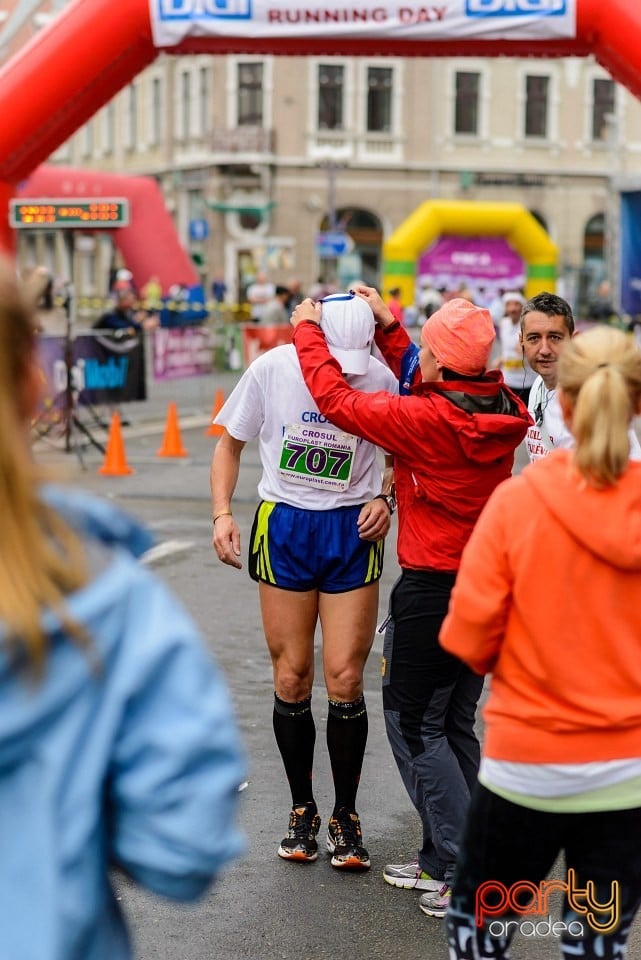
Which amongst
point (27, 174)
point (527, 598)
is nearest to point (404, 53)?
point (27, 174)

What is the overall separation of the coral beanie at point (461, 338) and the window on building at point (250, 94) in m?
52.4

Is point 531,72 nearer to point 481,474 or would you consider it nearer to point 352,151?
point 352,151

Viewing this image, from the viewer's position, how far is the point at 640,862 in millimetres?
2855

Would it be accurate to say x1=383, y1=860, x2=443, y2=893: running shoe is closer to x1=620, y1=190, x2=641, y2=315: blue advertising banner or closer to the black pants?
the black pants

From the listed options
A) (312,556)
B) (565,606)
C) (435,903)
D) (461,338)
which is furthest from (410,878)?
(565,606)

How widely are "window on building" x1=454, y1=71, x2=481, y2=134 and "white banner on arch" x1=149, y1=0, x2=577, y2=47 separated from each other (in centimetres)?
4730

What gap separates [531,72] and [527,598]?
56566 millimetres

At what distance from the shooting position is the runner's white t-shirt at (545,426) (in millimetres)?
4477

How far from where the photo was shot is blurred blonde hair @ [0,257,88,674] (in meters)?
1.79

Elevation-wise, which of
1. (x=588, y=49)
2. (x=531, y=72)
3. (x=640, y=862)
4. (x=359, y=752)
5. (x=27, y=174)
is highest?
(x=531, y=72)

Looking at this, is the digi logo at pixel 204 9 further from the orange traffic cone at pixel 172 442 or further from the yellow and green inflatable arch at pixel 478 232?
the yellow and green inflatable arch at pixel 478 232

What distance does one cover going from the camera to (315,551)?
4648 mm

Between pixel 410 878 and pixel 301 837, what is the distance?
0.41 m

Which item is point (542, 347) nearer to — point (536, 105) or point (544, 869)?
point (544, 869)
